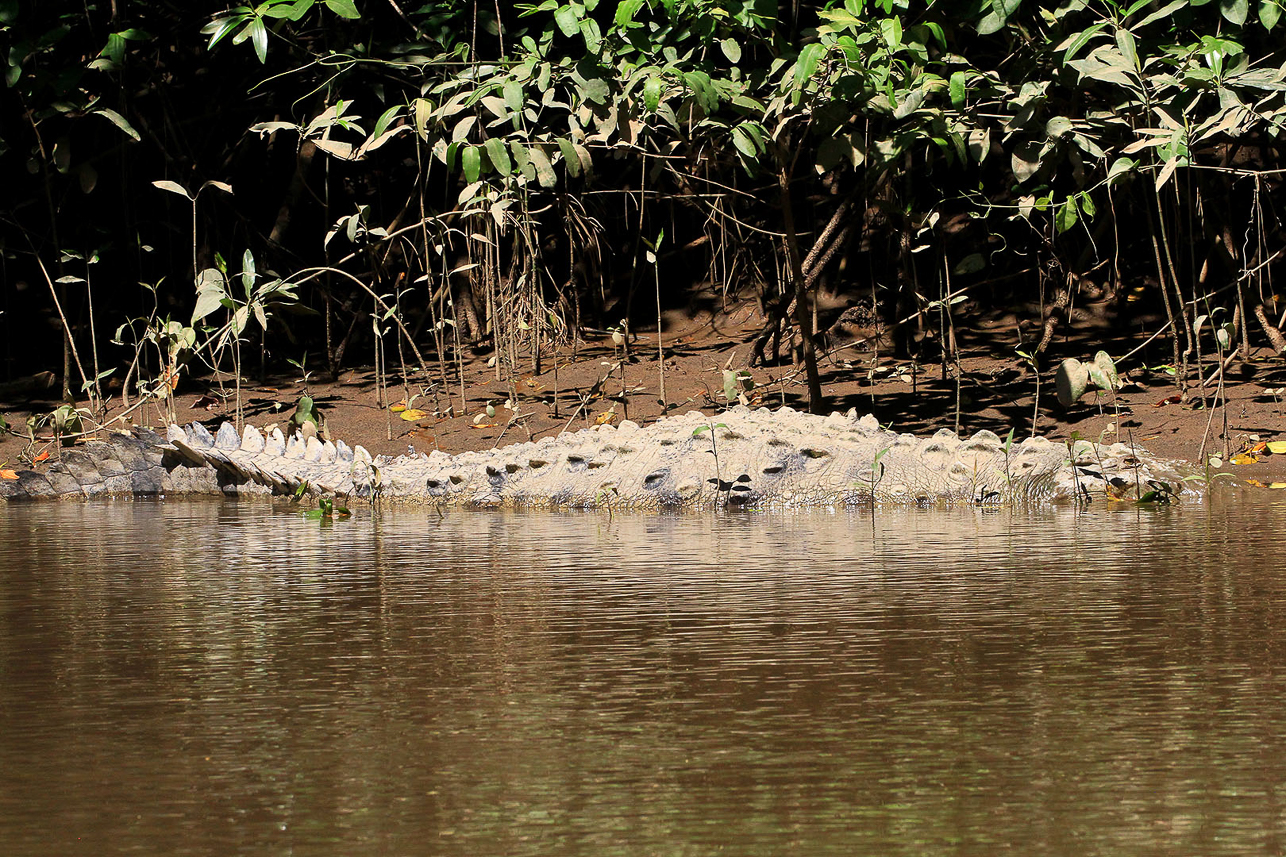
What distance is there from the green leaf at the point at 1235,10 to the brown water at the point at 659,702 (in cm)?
243

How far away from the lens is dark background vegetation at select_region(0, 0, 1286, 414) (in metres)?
5.59

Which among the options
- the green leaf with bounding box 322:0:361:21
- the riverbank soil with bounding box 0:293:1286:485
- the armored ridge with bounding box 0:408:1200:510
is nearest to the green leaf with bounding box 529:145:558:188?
the green leaf with bounding box 322:0:361:21

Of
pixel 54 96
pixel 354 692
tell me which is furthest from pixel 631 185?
pixel 354 692

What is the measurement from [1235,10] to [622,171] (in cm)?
408

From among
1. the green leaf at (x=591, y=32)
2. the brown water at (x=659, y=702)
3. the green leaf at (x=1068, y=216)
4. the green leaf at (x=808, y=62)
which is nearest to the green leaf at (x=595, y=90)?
the green leaf at (x=591, y=32)

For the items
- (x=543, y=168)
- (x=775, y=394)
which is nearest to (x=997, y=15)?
(x=543, y=168)

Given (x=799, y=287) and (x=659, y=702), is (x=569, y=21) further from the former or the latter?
(x=659, y=702)

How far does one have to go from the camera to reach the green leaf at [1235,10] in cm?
530

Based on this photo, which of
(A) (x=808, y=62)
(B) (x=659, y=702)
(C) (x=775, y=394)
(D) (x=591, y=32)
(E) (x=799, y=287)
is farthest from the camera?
(C) (x=775, y=394)

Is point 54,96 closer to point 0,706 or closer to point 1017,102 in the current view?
point 1017,102

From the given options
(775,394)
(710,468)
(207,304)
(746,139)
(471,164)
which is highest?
(746,139)

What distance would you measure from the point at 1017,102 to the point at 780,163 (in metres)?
1.05

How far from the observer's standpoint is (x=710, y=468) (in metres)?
5.33

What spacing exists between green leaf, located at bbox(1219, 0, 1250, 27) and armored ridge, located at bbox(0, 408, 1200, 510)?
1.60m
